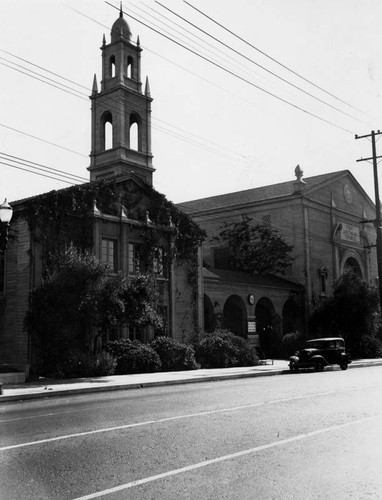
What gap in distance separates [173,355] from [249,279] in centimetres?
1359

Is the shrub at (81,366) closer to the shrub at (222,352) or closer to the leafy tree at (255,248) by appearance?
the shrub at (222,352)

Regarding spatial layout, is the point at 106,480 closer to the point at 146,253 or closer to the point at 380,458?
the point at 380,458

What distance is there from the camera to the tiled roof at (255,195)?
4752 centimetres

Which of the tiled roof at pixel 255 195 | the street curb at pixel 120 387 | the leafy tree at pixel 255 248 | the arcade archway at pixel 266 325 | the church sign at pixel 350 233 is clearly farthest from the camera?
the church sign at pixel 350 233

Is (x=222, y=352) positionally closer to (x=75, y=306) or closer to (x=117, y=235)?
(x=117, y=235)

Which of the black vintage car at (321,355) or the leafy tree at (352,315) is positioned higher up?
the leafy tree at (352,315)

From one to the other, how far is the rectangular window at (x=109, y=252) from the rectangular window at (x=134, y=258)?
853mm

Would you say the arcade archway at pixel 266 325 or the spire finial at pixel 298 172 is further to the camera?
the spire finial at pixel 298 172

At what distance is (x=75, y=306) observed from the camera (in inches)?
835

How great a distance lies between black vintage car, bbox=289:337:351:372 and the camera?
24.7m

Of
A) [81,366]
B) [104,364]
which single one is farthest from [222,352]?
[81,366]

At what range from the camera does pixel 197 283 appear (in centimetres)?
3192

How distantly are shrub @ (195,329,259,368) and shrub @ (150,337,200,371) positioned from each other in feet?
4.49

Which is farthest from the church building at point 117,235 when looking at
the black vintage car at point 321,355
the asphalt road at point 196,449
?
the asphalt road at point 196,449
